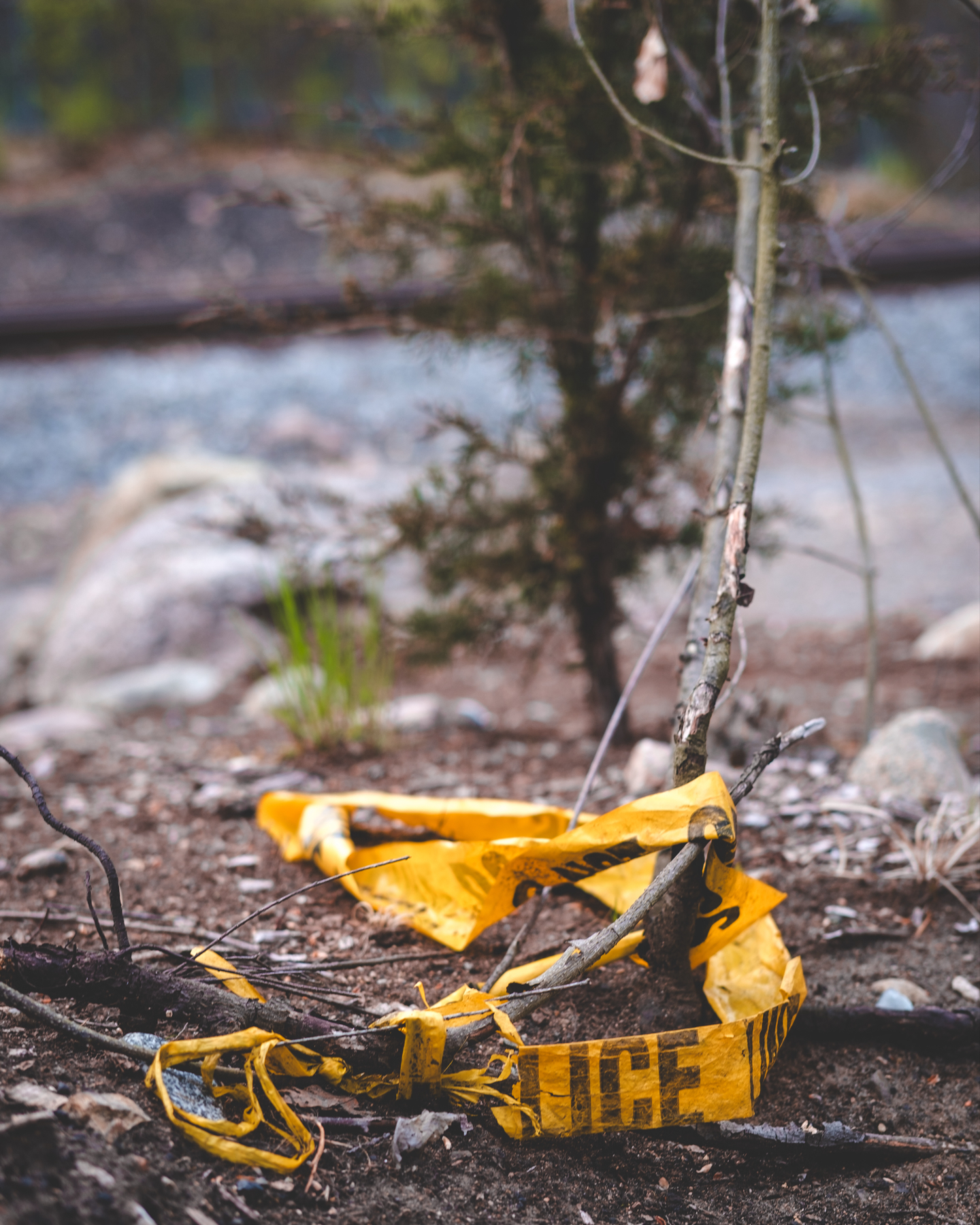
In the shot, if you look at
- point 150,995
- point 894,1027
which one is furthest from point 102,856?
point 894,1027

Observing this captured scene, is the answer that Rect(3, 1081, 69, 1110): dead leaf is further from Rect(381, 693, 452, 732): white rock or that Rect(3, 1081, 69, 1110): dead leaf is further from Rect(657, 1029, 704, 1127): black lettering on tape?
Rect(381, 693, 452, 732): white rock

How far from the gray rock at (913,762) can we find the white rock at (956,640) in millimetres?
1546

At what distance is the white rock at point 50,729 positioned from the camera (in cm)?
314

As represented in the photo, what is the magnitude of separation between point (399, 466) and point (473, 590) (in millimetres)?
3560

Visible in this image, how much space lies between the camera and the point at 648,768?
2.27 meters

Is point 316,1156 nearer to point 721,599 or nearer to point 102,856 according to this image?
point 102,856

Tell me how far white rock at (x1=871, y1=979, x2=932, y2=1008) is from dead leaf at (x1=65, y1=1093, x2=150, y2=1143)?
1.24m

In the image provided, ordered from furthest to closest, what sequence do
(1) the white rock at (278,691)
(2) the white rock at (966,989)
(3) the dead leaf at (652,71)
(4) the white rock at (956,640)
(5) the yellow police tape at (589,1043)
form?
(4) the white rock at (956,640)
(1) the white rock at (278,691)
(3) the dead leaf at (652,71)
(2) the white rock at (966,989)
(5) the yellow police tape at (589,1043)

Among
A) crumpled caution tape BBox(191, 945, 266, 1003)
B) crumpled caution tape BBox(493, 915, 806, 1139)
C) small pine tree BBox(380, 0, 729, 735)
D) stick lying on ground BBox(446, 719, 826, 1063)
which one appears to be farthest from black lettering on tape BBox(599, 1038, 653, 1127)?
small pine tree BBox(380, 0, 729, 735)

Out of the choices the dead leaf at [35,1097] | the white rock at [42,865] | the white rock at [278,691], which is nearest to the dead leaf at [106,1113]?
the dead leaf at [35,1097]

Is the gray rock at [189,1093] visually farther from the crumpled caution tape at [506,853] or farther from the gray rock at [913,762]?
the gray rock at [913,762]

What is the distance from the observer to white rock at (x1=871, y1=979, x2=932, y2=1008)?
5.22ft

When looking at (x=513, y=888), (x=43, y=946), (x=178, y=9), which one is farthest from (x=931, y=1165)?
(x=178, y=9)

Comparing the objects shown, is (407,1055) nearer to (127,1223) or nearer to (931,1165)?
(127,1223)
